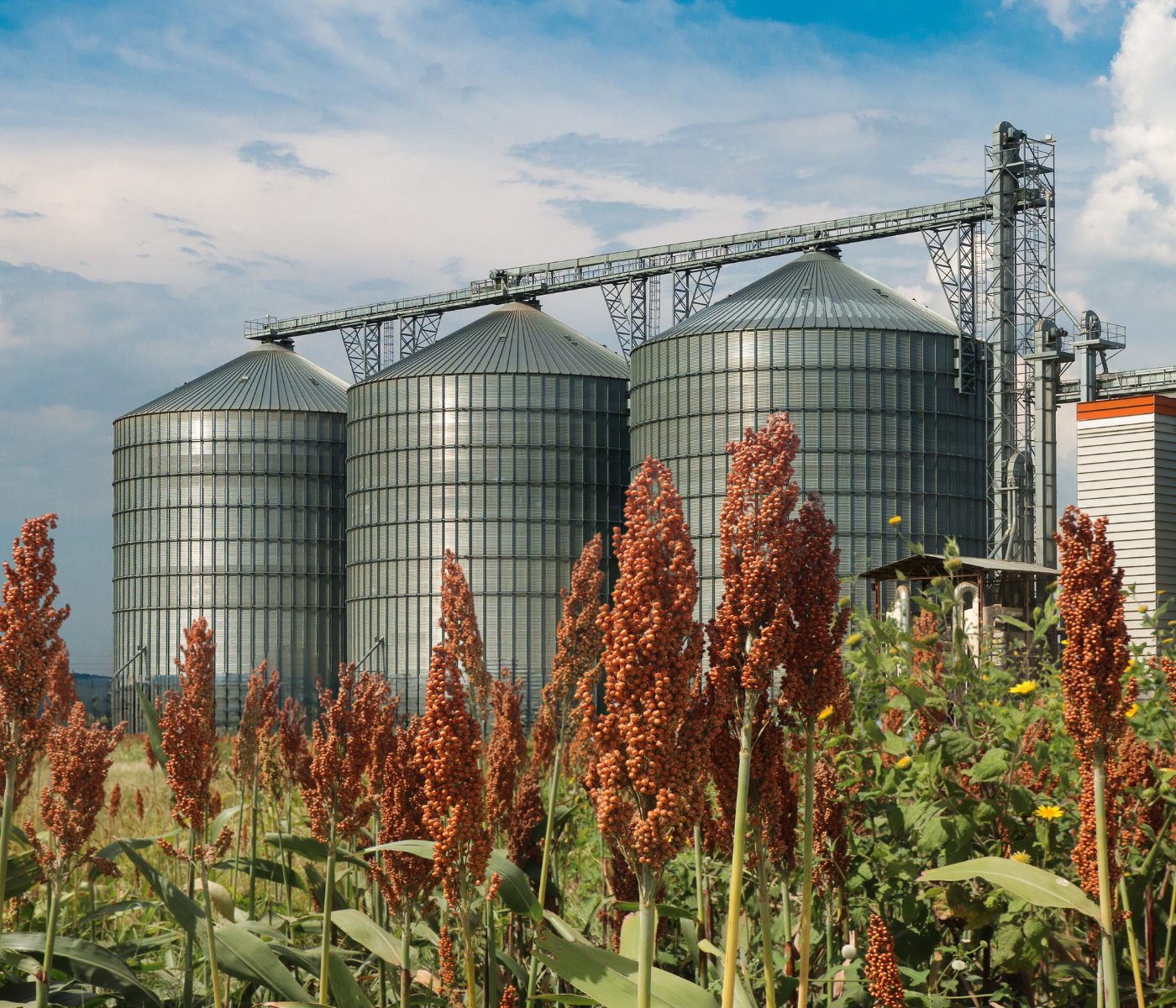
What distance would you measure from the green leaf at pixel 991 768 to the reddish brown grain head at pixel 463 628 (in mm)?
2087

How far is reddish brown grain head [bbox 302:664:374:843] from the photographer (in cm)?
480

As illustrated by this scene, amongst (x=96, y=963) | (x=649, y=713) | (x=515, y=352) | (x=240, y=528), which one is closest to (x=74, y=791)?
(x=96, y=963)

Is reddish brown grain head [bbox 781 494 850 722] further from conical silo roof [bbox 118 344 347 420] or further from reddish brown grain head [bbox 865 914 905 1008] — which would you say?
conical silo roof [bbox 118 344 347 420]

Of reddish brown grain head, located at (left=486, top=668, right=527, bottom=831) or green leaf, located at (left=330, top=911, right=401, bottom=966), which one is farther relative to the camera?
reddish brown grain head, located at (left=486, top=668, right=527, bottom=831)

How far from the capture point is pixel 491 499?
5409 centimetres

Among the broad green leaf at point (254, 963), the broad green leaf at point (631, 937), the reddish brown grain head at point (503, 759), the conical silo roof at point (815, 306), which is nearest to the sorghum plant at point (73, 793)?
the broad green leaf at point (254, 963)

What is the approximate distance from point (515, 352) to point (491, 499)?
647cm

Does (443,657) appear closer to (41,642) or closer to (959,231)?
(41,642)

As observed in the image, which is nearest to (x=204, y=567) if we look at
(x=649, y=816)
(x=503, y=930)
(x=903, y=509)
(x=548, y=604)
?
(x=548, y=604)

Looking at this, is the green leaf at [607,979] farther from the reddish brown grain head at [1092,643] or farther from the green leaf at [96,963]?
the green leaf at [96,963]

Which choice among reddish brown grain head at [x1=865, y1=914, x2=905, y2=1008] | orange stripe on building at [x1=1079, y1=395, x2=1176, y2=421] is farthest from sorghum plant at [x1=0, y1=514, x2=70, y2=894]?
orange stripe on building at [x1=1079, y1=395, x2=1176, y2=421]

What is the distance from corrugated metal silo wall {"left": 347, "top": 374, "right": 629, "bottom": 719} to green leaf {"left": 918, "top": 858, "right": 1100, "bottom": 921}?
160ft

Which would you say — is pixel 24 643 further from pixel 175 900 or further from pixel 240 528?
pixel 240 528

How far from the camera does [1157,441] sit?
40.5 metres
